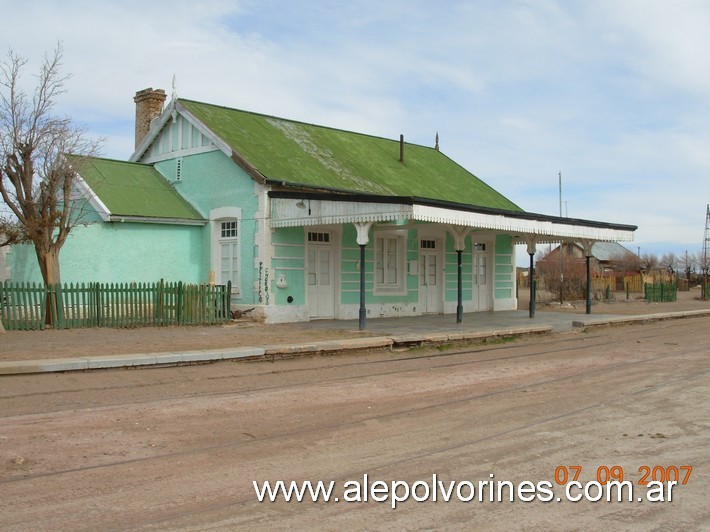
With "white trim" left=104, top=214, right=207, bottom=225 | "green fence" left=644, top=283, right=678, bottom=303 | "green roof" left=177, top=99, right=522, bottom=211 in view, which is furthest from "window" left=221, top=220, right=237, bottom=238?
"green fence" left=644, top=283, right=678, bottom=303

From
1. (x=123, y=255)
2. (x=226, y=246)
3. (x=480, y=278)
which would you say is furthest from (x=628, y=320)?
(x=123, y=255)

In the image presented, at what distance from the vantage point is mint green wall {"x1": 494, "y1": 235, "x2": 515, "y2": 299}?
28375 mm

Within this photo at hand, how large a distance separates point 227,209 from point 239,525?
16.7 m

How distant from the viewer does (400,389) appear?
1082cm

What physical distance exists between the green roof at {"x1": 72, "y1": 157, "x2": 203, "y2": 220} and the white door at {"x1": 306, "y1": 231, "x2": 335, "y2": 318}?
374 cm

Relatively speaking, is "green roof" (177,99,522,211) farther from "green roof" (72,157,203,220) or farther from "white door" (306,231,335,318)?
"green roof" (72,157,203,220)

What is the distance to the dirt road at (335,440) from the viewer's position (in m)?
5.30

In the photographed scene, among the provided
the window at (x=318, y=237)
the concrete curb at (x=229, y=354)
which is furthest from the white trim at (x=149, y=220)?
the concrete curb at (x=229, y=354)

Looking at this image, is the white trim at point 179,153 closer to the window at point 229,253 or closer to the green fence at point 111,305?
the window at point 229,253

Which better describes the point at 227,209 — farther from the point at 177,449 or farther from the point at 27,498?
the point at 27,498

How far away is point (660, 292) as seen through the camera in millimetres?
42312

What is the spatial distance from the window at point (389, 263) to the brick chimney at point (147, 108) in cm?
922

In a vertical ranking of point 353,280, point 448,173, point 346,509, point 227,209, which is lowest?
point 346,509

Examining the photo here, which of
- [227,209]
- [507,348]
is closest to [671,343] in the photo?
[507,348]
